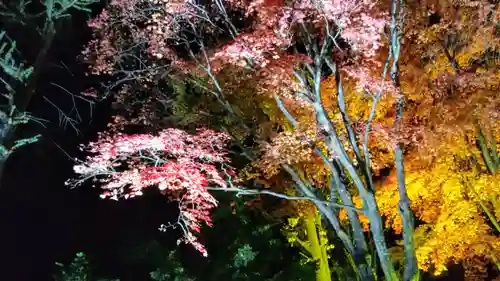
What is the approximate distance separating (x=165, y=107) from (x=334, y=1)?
4866 millimetres

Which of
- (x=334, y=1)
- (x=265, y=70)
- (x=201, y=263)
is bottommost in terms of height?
(x=201, y=263)

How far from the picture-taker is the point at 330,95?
1045 cm

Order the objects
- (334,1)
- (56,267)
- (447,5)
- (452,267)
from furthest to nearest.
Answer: (452,267)
(56,267)
(447,5)
(334,1)

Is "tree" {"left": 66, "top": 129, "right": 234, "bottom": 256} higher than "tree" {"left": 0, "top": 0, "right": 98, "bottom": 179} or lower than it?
lower

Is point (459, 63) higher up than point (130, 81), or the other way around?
point (459, 63)

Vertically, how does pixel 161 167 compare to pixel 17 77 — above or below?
below

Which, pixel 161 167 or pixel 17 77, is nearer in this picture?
pixel 161 167

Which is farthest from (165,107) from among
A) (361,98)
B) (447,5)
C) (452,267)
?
(452,267)

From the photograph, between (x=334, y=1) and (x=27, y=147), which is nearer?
(x=334, y=1)

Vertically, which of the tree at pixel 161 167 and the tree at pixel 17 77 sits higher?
the tree at pixel 17 77

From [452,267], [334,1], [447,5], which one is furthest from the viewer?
[452,267]

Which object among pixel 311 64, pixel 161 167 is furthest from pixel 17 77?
pixel 311 64

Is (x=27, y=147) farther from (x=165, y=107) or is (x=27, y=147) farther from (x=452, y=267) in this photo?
(x=452, y=267)

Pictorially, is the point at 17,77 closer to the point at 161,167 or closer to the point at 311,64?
the point at 161,167
